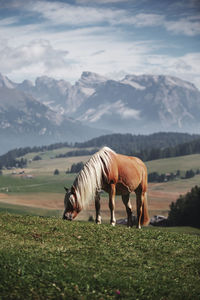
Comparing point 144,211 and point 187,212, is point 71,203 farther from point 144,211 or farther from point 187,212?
point 187,212

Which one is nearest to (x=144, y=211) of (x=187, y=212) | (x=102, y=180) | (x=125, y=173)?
(x=125, y=173)

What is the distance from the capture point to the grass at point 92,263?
12.9 metres

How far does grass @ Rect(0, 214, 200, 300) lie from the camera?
1289cm

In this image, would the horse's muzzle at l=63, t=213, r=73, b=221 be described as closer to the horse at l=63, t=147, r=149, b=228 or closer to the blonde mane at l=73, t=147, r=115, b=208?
the horse at l=63, t=147, r=149, b=228

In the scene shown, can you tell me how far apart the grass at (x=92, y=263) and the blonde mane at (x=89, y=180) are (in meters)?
1.44

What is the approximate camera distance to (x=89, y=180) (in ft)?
69.2

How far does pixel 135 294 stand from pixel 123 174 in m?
10.1

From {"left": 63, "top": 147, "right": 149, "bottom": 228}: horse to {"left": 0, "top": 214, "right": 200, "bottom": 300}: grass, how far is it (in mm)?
1218

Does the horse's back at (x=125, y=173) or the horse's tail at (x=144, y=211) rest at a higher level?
the horse's back at (x=125, y=173)

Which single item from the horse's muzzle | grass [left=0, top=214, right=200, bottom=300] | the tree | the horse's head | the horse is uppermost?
the horse

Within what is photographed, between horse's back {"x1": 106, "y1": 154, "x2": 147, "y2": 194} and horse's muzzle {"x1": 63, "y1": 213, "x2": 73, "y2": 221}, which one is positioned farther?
horse's back {"x1": 106, "y1": 154, "x2": 147, "y2": 194}

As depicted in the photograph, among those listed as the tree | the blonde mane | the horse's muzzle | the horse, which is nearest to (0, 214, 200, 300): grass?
the horse's muzzle

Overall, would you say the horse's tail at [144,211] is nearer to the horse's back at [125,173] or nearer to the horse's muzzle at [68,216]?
the horse's back at [125,173]

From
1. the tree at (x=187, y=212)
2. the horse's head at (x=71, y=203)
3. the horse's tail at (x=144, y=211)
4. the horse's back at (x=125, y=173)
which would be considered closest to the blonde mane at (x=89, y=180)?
the horse's head at (x=71, y=203)
